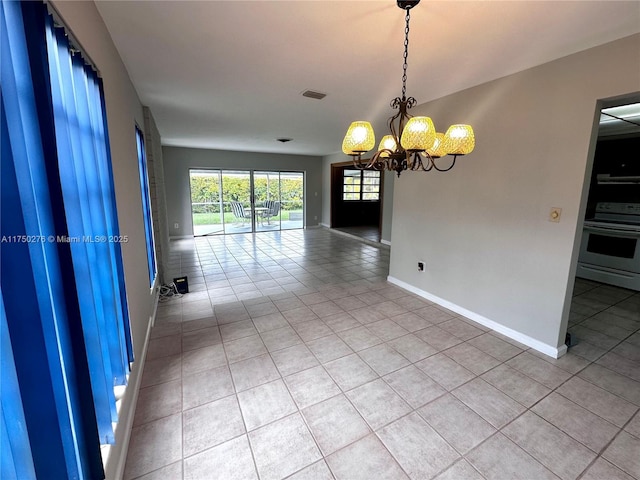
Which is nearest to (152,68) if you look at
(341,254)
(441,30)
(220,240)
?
(441,30)

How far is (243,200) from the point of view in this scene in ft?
26.6

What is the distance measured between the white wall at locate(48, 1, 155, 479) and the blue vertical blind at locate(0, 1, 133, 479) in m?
0.21

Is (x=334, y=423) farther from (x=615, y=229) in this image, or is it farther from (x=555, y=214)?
(x=615, y=229)

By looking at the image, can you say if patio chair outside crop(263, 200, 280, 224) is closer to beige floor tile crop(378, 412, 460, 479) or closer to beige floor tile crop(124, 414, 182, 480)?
beige floor tile crop(124, 414, 182, 480)

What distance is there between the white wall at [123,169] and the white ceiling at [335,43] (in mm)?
183

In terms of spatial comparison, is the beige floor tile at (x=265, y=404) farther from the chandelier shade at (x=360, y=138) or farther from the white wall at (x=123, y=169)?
the chandelier shade at (x=360, y=138)

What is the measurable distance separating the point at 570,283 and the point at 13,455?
3.28m

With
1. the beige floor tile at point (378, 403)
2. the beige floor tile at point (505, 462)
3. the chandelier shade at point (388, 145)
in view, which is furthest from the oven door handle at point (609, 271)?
the chandelier shade at point (388, 145)

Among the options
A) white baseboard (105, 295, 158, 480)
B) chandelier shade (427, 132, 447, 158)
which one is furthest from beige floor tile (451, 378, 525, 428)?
white baseboard (105, 295, 158, 480)

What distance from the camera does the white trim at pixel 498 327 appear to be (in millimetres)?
2432

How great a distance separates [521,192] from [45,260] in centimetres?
317

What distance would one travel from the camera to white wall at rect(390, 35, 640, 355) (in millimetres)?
2119

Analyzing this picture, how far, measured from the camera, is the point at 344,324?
9.66 feet

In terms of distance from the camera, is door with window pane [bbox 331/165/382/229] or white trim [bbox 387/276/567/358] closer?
white trim [bbox 387/276/567/358]
